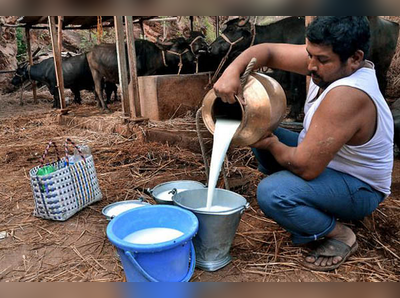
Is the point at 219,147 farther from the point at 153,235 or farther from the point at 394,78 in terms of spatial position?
the point at 394,78

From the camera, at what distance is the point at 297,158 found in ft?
5.80

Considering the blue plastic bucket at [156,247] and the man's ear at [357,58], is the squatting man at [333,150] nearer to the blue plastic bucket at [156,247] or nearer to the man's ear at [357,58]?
the man's ear at [357,58]

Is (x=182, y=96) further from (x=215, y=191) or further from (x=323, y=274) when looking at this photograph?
(x=323, y=274)

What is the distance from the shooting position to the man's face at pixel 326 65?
171 centimetres

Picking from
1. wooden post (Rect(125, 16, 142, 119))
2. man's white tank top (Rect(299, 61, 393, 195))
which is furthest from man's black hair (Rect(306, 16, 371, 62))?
wooden post (Rect(125, 16, 142, 119))

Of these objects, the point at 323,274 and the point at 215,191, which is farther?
the point at 215,191

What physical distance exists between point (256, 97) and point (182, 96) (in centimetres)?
384

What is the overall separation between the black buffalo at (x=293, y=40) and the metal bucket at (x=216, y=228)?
3.64 m

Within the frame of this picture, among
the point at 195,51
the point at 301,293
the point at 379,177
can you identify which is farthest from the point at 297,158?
the point at 195,51

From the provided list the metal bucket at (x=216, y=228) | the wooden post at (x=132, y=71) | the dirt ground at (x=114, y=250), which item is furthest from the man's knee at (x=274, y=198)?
the wooden post at (x=132, y=71)

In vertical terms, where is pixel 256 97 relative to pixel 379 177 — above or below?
above

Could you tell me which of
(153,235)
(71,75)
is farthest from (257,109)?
(71,75)

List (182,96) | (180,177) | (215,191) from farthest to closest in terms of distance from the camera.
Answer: (182,96) < (180,177) < (215,191)

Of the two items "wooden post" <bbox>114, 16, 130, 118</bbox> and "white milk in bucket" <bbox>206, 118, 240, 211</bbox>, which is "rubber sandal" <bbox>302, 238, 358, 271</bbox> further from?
"wooden post" <bbox>114, 16, 130, 118</bbox>
